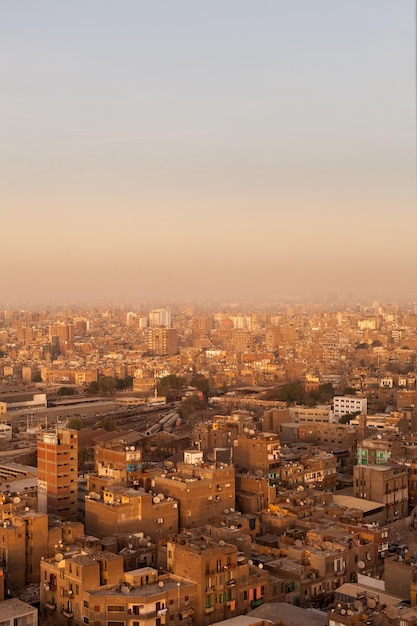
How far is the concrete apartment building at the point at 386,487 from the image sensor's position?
964 centimetres

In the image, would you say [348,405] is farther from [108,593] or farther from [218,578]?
[108,593]

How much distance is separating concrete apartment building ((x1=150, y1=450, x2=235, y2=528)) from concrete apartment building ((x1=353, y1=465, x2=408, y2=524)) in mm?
1798

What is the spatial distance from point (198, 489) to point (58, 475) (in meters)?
1.59

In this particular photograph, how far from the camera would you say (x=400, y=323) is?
38.4 meters

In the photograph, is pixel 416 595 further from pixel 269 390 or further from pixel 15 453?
pixel 269 390

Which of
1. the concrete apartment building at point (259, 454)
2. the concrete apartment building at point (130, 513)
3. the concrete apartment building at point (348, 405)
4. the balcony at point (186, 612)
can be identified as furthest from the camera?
the concrete apartment building at point (348, 405)

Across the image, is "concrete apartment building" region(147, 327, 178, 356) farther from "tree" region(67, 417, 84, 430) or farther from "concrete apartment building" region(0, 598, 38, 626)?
"concrete apartment building" region(0, 598, 38, 626)

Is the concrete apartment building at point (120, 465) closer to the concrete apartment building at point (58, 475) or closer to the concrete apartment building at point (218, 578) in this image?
the concrete apartment building at point (58, 475)

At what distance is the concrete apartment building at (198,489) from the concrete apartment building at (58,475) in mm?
920

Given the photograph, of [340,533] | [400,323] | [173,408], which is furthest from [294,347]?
[340,533]

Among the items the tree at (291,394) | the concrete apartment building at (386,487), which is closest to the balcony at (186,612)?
the concrete apartment building at (386,487)

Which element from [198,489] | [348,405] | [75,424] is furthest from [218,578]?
[348,405]

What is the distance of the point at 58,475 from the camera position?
8.95m

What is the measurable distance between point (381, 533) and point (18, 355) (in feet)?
85.7
